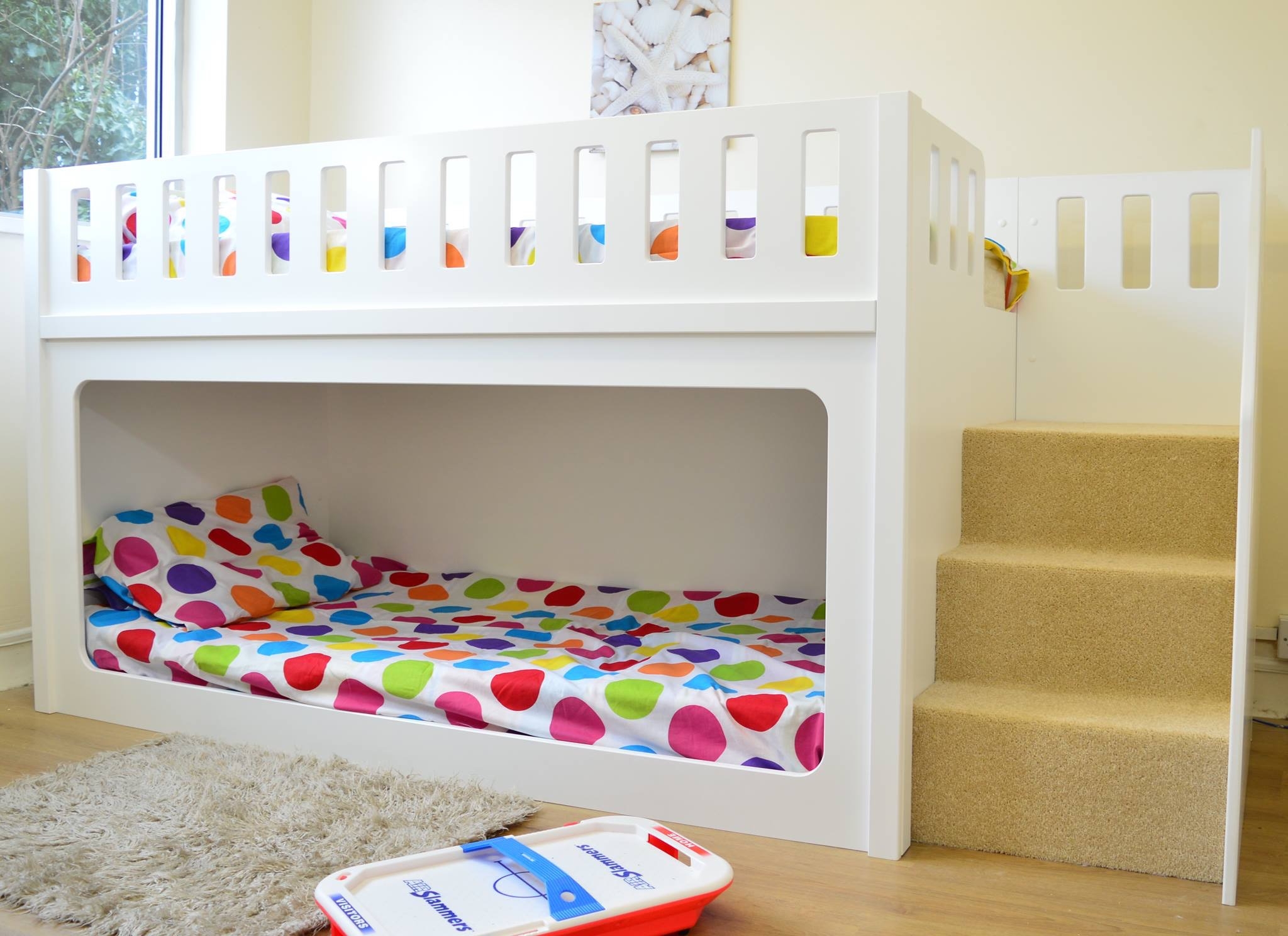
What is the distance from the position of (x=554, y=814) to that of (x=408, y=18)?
237 centimetres

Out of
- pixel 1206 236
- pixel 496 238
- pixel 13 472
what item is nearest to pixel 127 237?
pixel 13 472

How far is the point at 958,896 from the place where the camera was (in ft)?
4.68

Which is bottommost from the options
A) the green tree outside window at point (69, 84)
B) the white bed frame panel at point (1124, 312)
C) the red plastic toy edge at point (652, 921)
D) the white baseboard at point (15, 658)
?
the red plastic toy edge at point (652, 921)

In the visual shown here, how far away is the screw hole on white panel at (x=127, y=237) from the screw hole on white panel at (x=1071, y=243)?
189cm

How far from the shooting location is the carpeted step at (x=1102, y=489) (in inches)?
67.6

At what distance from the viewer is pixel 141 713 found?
6.91ft

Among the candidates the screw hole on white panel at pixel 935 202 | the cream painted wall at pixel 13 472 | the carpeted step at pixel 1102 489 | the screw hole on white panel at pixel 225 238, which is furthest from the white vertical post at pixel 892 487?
the cream painted wall at pixel 13 472

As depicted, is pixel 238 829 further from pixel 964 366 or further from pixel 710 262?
pixel 964 366

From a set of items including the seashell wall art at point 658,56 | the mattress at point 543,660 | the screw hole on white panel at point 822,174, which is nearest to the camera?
the mattress at point 543,660

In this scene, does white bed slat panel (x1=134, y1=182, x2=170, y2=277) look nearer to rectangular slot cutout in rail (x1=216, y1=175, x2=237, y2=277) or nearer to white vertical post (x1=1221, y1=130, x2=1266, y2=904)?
rectangular slot cutout in rail (x1=216, y1=175, x2=237, y2=277)

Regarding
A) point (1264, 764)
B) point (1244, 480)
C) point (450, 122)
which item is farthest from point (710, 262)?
point (450, 122)

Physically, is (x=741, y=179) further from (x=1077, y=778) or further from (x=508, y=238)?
(x=1077, y=778)

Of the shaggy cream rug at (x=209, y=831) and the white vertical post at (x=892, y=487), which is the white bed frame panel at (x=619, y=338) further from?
the shaggy cream rug at (x=209, y=831)

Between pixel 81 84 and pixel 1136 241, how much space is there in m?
2.49
